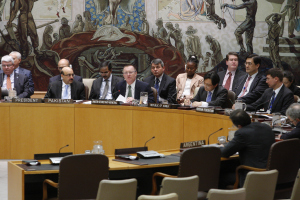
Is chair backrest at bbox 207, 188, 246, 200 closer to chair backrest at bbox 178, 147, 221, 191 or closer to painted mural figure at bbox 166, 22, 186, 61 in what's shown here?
chair backrest at bbox 178, 147, 221, 191

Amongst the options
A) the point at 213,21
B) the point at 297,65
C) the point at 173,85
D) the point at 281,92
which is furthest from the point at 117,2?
the point at 281,92

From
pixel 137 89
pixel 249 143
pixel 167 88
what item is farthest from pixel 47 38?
pixel 249 143

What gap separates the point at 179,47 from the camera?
37.4 ft

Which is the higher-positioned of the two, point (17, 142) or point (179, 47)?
point (179, 47)

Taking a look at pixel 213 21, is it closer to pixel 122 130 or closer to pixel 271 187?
pixel 122 130

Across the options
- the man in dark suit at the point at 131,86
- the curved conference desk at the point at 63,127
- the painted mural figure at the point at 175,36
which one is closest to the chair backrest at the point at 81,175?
the curved conference desk at the point at 63,127

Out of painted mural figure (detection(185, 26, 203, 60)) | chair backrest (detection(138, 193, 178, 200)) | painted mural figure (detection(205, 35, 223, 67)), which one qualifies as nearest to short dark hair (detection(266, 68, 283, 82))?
chair backrest (detection(138, 193, 178, 200))

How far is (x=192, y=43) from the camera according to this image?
11.4 metres

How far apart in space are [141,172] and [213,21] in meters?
7.36

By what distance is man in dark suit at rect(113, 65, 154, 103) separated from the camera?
8203mm

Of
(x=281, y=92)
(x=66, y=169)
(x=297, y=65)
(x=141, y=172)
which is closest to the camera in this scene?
(x=66, y=169)

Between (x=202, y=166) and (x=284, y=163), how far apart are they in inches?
34.8

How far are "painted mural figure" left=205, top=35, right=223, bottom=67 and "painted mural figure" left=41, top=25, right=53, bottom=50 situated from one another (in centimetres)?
362

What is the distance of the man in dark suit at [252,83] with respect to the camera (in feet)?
26.2
